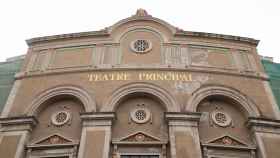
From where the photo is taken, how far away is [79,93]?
16.4 metres

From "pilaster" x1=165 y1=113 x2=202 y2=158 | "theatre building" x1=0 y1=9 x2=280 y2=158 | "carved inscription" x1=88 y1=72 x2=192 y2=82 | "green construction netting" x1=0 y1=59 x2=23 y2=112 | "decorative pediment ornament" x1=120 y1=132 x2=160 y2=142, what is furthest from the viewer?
"green construction netting" x1=0 y1=59 x2=23 y2=112

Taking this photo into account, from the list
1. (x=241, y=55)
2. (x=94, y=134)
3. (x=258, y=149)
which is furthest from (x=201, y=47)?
(x=94, y=134)

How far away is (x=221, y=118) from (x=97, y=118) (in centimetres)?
639

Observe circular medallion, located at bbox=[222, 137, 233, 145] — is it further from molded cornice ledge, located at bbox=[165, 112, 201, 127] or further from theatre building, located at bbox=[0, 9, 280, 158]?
molded cornice ledge, located at bbox=[165, 112, 201, 127]

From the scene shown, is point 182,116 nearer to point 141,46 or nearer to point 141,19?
point 141,46

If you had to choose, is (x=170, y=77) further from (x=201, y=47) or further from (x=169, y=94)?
(x=201, y=47)

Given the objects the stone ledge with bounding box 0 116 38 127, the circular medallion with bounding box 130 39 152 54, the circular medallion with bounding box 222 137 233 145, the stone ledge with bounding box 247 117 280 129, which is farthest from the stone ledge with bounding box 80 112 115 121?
the stone ledge with bounding box 247 117 280 129

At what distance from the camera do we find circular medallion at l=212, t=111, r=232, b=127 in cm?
1569

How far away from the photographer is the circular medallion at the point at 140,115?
15648 mm

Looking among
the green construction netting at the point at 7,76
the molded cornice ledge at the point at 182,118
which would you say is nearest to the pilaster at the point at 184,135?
the molded cornice ledge at the point at 182,118

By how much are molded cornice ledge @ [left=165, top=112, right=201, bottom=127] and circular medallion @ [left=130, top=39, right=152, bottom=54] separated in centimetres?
487

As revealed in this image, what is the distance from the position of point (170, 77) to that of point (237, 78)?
3.86m

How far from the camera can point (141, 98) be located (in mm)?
16609

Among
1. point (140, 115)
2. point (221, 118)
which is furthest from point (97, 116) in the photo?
point (221, 118)
